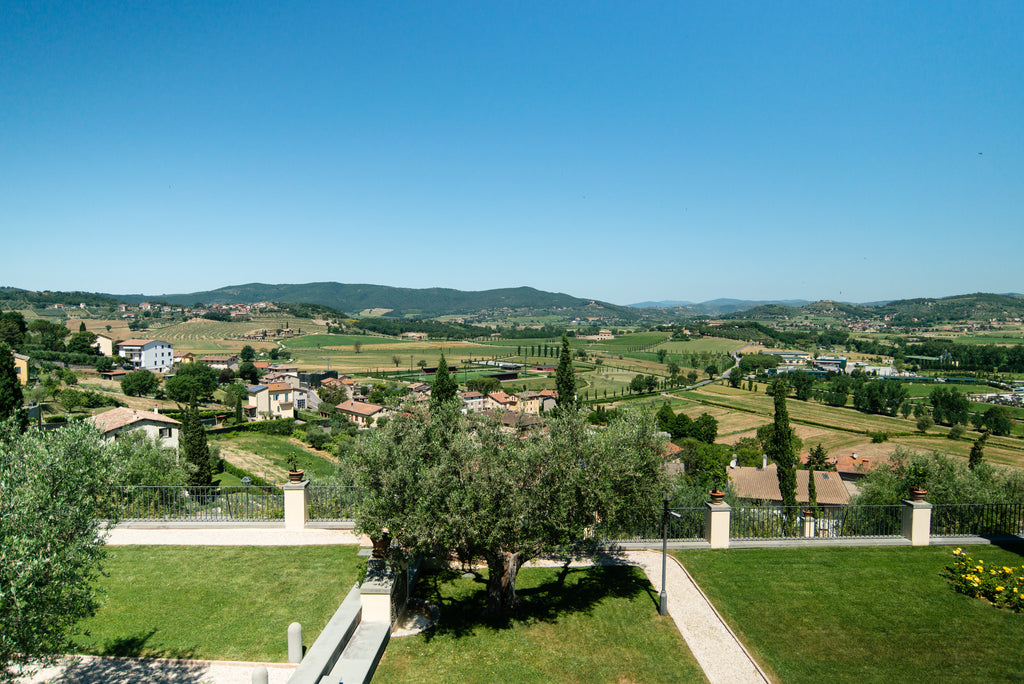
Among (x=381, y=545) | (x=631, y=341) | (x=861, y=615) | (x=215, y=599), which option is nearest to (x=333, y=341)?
(x=631, y=341)

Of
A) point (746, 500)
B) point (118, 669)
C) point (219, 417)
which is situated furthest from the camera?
point (219, 417)

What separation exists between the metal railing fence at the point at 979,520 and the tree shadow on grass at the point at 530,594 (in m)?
9.71

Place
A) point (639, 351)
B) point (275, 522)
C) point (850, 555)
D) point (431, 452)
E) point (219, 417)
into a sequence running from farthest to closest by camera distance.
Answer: point (639, 351) < point (219, 417) < point (275, 522) < point (850, 555) < point (431, 452)

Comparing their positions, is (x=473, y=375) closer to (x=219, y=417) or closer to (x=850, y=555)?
(x=219, y=417)

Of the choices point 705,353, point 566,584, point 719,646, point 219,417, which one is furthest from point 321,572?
point 705,353

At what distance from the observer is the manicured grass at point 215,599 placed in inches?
388

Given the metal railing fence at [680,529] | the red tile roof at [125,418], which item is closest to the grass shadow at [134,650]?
the metal railing fence at [680,529]

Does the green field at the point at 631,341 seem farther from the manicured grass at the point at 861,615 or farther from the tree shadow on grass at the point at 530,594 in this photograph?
the tree shadow on grass at the point at 530,594

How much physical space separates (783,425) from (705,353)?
111803 millimetres

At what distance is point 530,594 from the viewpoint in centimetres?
1260

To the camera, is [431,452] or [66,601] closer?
[66,601]

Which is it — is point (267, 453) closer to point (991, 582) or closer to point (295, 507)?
point (295, 507)

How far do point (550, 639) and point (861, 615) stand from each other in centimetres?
659

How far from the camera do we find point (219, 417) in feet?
210
